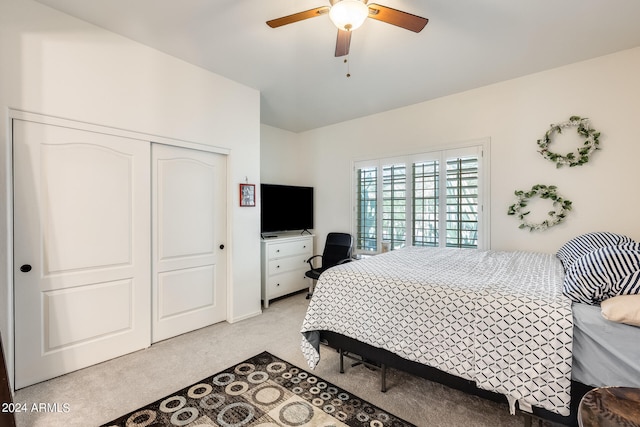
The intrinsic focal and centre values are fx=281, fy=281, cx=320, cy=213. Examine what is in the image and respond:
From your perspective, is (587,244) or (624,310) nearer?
(624,310)

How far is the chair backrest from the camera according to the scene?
13.8ft

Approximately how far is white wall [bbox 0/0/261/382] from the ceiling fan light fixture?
196cm

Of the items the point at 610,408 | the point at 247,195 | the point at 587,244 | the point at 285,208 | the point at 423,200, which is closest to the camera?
the point at 610,408

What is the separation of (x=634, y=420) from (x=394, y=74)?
121 inches

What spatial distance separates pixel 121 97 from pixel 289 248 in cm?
275

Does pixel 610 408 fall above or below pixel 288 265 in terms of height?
above

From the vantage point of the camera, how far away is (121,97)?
2.52 m

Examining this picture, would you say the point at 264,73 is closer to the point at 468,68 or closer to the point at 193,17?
the point at 193,17

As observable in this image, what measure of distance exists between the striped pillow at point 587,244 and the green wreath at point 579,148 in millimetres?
847

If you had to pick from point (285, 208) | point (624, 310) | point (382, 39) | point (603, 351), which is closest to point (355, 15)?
point (382, 39)

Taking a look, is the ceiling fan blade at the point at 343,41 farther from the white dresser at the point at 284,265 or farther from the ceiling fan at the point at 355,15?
the white dresser at the point at 284,265

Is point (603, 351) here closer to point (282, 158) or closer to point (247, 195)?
point (247, 195)

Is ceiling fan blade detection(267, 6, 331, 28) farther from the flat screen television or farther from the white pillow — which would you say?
the flat screen television

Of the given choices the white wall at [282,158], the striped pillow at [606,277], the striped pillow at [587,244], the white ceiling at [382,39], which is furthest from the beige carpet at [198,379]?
the white ceiling at [382,39]
